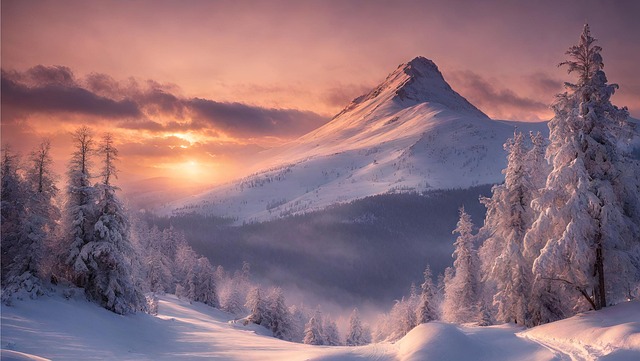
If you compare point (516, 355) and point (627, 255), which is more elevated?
point (627, 255)

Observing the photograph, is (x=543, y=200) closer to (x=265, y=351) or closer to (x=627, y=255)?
(x=627, y=255)

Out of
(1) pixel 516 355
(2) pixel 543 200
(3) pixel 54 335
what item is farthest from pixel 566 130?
(3) pixel 54 335

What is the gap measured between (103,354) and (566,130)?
26.9m

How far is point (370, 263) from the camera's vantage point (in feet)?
642

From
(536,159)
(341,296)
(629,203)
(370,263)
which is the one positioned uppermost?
(536,159)

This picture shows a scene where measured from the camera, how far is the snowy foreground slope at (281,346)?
16234 mm

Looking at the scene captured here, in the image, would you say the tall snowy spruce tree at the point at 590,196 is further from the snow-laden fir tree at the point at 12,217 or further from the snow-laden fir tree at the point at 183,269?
the snow-laden fir tree at the point at 183,269

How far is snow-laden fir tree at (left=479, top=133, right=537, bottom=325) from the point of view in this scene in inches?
1047

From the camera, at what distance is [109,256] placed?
95.9 ft

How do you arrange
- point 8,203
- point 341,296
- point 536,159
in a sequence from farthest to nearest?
point 341,296 < point 536,159 < point 8,203

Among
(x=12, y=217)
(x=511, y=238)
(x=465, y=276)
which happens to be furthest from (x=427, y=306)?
Answer: (x=12, y=217)

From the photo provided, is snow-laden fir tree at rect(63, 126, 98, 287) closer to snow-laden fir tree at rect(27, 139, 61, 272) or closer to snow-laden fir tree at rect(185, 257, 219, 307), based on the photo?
snow-laden fir tree at rect(27, 139, 61, 272)

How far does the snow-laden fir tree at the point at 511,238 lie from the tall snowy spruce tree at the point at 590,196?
4.07 m

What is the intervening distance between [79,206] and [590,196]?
110 ft
